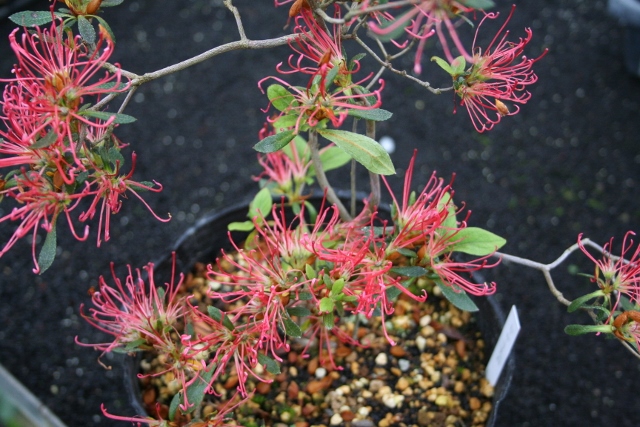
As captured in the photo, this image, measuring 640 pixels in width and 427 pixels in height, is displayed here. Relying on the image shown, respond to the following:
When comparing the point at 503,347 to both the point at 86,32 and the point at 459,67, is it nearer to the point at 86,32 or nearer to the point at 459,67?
the point at 459,67

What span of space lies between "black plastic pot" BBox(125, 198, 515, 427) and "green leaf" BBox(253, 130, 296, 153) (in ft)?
1.48

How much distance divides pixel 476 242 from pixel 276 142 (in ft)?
1.02

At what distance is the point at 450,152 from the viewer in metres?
1.62

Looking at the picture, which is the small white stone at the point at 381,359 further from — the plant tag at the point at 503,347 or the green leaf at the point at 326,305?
the green leaf at the point at 326,305

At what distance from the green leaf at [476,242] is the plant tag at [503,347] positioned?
0.09 m

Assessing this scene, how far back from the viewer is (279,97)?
2.26 feet

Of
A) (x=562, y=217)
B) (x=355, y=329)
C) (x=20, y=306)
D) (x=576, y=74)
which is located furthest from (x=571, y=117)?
(x=20, y=306)

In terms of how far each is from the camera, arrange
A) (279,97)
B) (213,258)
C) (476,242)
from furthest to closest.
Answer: (213,258), (476,242), (279,97)

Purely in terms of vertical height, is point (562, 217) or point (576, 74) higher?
point (576, 74)

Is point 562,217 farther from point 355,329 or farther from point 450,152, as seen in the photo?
point 355,329

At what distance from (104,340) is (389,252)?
0.82m

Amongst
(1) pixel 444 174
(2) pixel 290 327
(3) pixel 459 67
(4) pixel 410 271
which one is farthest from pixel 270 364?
(1) pixel 444 174

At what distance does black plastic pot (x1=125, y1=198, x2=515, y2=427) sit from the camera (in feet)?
3.04

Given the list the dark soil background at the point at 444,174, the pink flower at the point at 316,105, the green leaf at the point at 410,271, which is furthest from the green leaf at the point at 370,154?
the dark soil background at the point at 444,174
